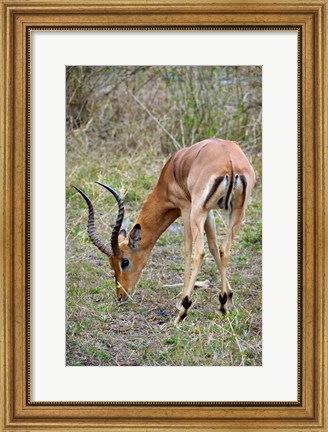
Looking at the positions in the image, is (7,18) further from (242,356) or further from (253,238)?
(253,238)

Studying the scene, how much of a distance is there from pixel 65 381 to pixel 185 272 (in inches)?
75.5

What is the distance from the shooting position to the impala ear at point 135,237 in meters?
5.91

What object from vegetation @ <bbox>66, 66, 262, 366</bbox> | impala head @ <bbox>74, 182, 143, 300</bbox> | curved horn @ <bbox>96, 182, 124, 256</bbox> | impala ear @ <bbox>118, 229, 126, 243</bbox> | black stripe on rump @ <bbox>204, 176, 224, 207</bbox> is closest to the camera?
vegetation @ <bbox>66, 66, 262, 366</bbox>

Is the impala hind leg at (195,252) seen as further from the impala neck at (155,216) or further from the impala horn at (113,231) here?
the impala neck at (155,216)

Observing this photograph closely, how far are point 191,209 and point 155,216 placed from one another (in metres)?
0.57

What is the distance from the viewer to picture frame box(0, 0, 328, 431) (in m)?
4.16

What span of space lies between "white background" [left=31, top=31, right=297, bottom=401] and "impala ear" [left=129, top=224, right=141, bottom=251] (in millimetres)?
1631

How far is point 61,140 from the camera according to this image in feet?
14.2

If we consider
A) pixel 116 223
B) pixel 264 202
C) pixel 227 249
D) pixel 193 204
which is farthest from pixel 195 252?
pixel 264 202

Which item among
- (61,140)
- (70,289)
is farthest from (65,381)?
(61,140)

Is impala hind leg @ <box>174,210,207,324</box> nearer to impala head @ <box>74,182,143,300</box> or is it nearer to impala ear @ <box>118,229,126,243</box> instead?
impala head @ <box>74,182,143,300</box>

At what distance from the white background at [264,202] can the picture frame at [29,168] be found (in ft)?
0.16

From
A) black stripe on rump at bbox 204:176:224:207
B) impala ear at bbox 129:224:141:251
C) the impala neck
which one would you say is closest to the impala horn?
impala ear at bbox 129:224:141:251

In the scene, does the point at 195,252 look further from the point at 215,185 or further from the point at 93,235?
the point at 93,235
